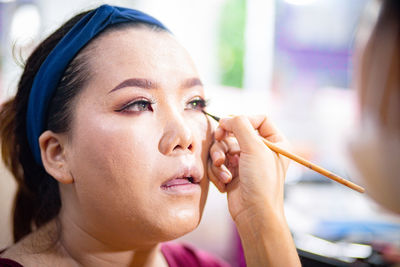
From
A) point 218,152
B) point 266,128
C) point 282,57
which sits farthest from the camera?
point 282,57

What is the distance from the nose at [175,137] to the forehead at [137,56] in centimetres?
13

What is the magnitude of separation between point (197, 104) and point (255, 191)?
0.32 metres

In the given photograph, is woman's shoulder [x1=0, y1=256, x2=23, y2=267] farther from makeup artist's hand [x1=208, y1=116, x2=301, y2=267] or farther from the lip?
makeup artist's hand [x1=208, y1=116, x2=301, y2=267]

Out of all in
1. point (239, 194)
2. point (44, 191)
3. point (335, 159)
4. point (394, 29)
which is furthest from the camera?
point (335, 159)

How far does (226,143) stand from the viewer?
104 cm

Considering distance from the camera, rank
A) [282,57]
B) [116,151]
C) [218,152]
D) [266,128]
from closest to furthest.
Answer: [116,151] → [218,152] → [266,128] → [282,57]

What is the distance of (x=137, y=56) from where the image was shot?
0.94m

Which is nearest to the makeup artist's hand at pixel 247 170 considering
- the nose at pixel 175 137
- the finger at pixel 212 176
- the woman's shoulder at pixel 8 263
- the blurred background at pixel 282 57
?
the finger at pixel 212 176

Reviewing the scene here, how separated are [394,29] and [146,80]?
628 millimetres

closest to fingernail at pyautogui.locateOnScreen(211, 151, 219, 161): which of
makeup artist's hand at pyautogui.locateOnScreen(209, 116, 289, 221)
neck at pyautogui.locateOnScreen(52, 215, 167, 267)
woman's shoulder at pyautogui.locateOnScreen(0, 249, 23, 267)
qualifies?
makeup artist's hand at pyautogui.locateOnScreen(209, 116, 289, 221)

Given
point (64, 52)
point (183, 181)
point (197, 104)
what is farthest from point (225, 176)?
point (64, 52)

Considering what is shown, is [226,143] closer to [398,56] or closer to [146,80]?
[146,80]

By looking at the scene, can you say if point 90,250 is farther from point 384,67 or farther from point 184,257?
point 384,67

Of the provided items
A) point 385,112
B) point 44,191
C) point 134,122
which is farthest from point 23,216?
point 385,112
